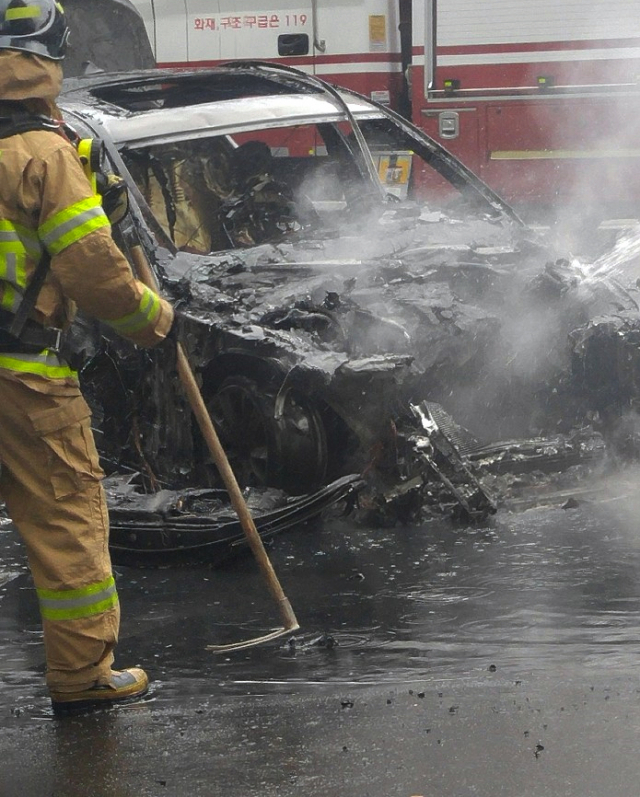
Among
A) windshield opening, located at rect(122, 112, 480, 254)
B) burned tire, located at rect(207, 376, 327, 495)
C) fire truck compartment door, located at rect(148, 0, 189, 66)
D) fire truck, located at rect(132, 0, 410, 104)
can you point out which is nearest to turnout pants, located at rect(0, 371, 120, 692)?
burned tire, located at rect(207, 376, 327, 495)

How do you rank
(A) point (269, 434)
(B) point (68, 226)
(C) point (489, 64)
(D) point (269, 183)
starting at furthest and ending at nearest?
(C) point (489, 64) < (D) point (269, 183) < (A) point (269, 434) < (B) point (68, 226)

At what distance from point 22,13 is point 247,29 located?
918cm

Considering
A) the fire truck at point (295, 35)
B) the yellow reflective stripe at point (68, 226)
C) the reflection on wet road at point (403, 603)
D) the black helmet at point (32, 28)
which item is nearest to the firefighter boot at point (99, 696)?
the reflection on wet road at point (403, 603)

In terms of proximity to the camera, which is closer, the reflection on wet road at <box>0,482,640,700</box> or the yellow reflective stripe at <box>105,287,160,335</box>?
the yellow reflective stripe at <box>105,287,160,335</box>

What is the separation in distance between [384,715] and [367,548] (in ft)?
5.99

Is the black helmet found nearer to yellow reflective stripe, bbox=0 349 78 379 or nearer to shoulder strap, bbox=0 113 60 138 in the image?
shoulder strap, bbox=0 113 60 138

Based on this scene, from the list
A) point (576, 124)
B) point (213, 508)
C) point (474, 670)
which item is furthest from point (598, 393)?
point (576, 124)

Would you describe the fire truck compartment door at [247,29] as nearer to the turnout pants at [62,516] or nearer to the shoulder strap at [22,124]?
the shoulder strap at [22,124]

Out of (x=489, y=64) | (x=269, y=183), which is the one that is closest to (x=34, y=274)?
(x=269, y=183)

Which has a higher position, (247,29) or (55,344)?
(247,29)

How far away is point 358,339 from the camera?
219 inches

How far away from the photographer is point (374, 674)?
4.16 m

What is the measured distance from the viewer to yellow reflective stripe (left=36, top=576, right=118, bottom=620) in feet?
13.2

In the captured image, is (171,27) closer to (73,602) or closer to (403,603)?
(403,603)
